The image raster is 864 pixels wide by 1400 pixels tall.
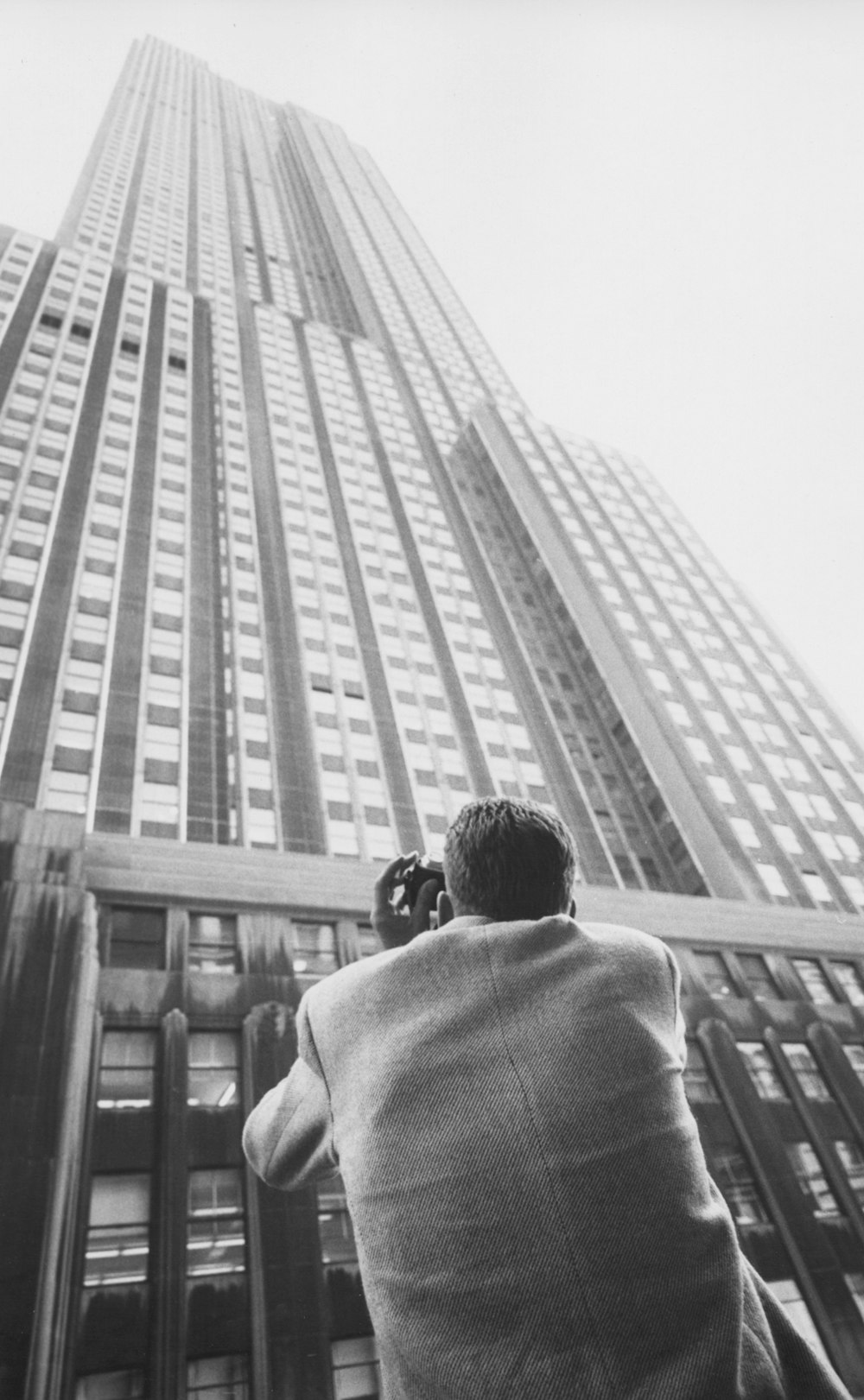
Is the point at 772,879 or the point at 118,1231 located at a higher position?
the point at 118,1231

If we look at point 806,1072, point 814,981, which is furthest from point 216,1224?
point 814,981

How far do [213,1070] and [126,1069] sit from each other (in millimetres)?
2173

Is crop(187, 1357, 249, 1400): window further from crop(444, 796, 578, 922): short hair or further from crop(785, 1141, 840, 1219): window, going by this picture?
crop(444, 796, 578, 922): short hair

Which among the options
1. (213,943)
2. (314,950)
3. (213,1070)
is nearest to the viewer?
(213,1070)

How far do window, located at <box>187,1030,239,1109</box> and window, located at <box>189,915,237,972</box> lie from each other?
217 centimetres

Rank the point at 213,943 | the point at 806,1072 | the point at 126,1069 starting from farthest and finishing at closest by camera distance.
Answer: the point at 806,1072 < the point at 213,943 < the point at 126,1069

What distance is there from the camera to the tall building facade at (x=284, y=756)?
60.3 feet

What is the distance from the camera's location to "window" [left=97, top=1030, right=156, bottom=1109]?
1994 cm

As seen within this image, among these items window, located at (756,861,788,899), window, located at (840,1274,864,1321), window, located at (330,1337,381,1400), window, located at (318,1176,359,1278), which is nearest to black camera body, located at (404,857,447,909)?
window, located at (318,1176,359,1278)

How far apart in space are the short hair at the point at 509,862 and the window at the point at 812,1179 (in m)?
28.1

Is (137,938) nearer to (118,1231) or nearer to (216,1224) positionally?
(118,1231)

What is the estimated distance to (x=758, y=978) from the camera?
31.4 m

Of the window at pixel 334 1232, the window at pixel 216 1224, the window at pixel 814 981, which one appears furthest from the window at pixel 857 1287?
the window at pixel 216 1224

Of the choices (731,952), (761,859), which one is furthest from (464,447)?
(731,952)
